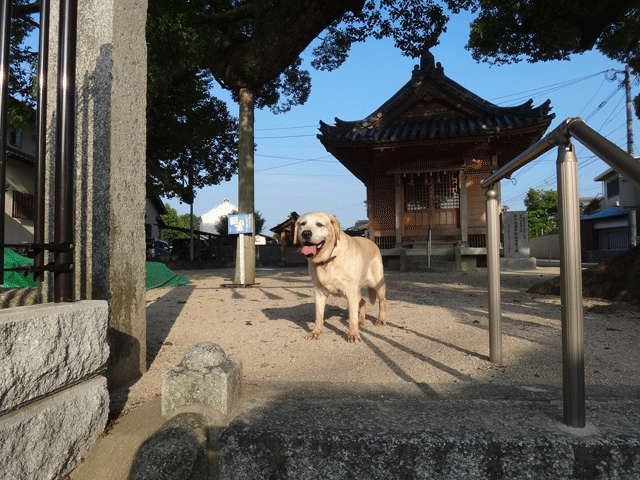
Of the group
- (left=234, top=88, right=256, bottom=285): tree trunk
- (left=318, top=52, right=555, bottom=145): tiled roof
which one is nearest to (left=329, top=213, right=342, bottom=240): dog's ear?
(left=234, top=88, right=256, bottom=285): tree trunk

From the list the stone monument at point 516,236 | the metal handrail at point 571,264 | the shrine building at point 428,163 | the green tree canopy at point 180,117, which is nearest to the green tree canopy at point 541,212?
the stone monument at point 516,236

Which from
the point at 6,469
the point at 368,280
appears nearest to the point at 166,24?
the point at 368,280

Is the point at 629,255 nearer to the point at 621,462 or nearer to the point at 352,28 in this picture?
the point at 621,462

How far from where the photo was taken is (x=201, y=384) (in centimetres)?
166

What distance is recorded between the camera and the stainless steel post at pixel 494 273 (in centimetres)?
250

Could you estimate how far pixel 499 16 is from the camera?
289 inches

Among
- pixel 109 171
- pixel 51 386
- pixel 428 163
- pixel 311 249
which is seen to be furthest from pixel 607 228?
pixel 51 386

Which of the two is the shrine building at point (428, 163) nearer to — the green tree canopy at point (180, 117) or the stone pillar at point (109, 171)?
the green tree canopy at point (180, 117)

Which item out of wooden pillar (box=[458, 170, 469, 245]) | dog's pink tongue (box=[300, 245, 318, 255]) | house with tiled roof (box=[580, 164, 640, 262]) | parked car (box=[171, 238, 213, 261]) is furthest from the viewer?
house with tiled roof (box=[580, 164, 640, 262])

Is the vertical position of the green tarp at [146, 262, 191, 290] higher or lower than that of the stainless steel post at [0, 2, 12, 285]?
lower

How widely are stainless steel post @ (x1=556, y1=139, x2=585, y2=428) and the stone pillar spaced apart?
226cm

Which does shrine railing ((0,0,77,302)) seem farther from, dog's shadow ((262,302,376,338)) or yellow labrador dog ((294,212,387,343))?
dog's shadow ((262,302,376,338))

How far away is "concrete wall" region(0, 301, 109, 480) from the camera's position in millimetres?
1247

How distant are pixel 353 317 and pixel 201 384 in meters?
2.11
